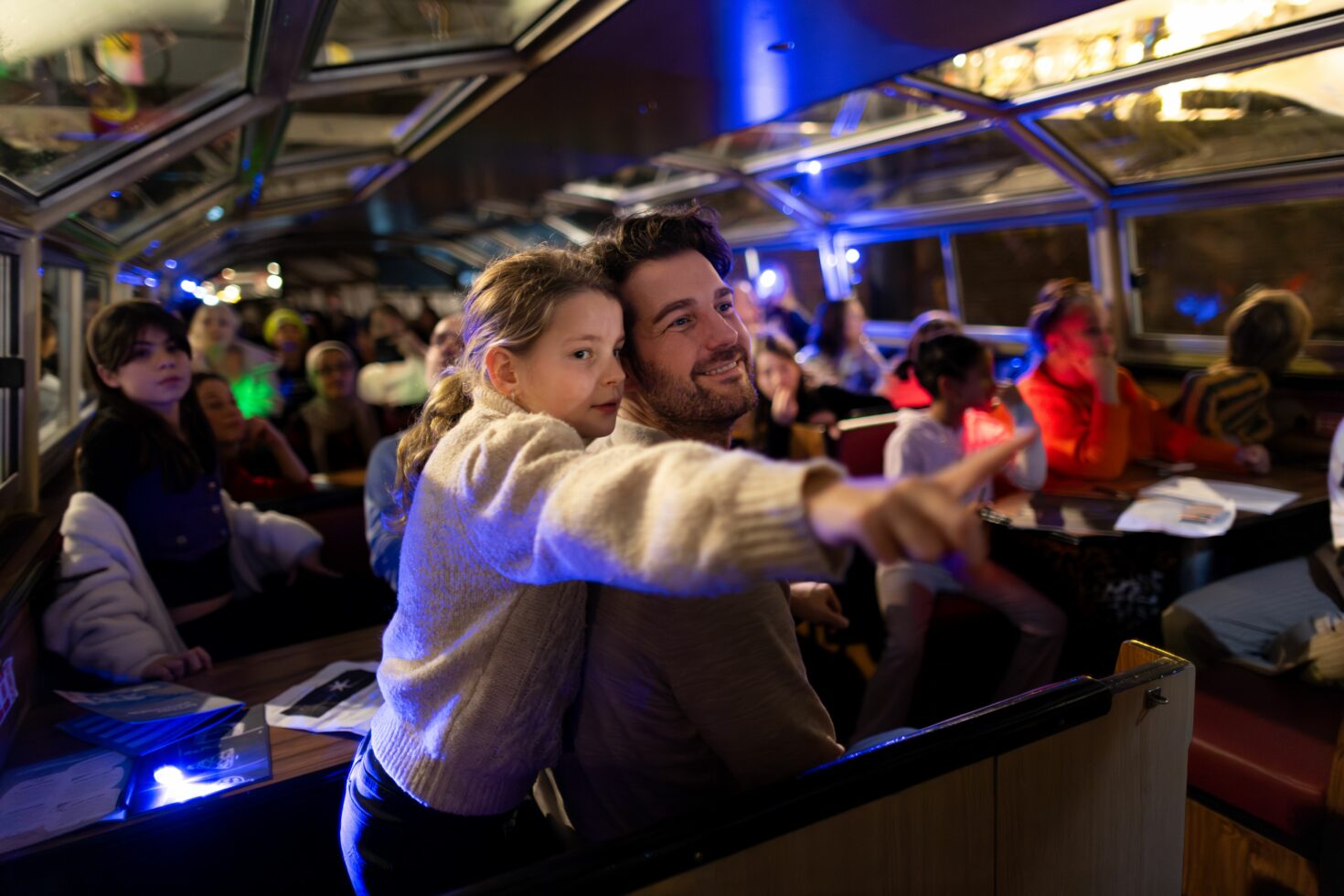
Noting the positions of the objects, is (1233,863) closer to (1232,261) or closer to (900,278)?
(1232,261)

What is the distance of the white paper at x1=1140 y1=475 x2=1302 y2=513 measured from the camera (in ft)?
10.3

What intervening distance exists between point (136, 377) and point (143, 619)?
2.48 feet

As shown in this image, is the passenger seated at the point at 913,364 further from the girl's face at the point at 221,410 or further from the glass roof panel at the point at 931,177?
the girl's face at the point at 221,410

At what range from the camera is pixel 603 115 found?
5.07 metres

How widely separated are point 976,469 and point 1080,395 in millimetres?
3575

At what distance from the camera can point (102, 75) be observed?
3018 millimetres

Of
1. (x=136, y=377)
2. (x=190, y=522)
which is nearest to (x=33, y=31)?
(x=136, y=377)

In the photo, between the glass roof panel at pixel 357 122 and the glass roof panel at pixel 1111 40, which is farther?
the glass roof panel at pixel 357 122

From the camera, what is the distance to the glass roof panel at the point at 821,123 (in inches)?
241

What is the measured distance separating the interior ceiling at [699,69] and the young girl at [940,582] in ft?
4.53

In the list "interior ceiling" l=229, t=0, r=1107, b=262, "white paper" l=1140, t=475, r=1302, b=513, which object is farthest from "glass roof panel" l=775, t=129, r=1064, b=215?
"white paper" l=1140, t=475, r=1302, b=513

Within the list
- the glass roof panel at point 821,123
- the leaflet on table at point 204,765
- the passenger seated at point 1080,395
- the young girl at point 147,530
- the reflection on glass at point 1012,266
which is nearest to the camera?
the leaflet on table at point 204,765

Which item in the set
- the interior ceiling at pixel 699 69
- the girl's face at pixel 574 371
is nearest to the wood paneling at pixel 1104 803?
the girl's face at pixel 574 371

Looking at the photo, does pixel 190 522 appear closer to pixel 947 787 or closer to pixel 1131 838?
pixel 947 787
